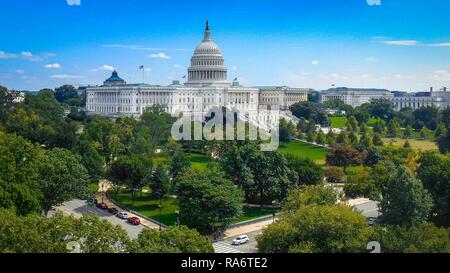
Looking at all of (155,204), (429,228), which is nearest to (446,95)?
(155,204)

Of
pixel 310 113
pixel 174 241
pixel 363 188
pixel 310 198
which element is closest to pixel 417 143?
pixel 310 113

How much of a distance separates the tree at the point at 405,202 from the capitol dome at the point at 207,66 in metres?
83.4

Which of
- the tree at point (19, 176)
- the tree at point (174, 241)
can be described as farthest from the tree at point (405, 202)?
the tree at point (19, 176)

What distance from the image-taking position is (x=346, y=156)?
49312 millimetres

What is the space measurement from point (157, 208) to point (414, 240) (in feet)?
66.7

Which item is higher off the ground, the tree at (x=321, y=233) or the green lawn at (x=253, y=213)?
the tree at (x=321, y=233)

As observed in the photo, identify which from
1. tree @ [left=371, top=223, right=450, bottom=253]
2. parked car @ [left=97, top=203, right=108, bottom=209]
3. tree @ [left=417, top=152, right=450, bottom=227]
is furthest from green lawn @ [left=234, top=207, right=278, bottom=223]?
tree @ [left=371, top=223, right=450, bottom=253]

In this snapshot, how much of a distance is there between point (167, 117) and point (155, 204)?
34.5m

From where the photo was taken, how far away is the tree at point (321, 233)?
19.4 meters

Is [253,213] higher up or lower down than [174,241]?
lower down

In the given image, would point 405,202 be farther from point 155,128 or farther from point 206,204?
point 155,128

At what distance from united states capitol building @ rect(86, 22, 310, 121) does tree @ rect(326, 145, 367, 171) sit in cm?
4033

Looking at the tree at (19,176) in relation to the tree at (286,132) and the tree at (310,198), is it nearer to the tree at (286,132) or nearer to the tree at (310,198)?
the tree at (310,198)
